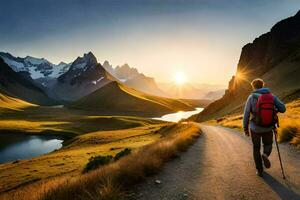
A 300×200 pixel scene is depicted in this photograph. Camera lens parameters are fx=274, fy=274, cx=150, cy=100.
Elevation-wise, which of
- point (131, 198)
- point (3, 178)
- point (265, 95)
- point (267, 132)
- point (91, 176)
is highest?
point (265, 95)

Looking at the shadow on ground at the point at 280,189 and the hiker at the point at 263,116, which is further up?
the hiker at the point at 263,116

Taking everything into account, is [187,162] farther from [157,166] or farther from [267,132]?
[267,132]

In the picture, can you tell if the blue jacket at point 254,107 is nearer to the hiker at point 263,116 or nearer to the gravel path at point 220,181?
the hiker at point 263,116

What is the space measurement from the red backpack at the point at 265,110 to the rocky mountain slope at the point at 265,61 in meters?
113

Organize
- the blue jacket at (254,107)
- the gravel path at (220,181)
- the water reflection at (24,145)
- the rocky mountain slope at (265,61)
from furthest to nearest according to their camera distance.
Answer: the rocky mountain slope at (265,61) < the water reflection at (24,145) < the blue jacket at (254,107) < the gravel path at (220,181)

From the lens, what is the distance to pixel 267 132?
385 inches

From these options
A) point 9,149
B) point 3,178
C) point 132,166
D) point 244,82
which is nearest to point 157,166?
point 132,166

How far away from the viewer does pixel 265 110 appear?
9477mm

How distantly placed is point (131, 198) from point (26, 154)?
253 feet

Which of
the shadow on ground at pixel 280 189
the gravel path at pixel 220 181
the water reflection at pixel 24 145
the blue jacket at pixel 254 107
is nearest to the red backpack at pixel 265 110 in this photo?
the blue jacket at pixel 254 107

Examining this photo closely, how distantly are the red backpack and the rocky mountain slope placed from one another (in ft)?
371

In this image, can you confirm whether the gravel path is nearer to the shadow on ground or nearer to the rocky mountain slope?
the shadow on ground

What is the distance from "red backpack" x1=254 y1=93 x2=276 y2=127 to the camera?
9.46 metres

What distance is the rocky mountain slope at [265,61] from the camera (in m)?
123
